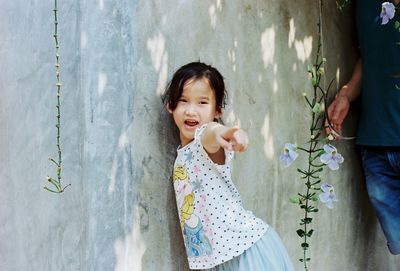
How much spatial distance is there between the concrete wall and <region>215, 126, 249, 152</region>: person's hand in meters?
0.43

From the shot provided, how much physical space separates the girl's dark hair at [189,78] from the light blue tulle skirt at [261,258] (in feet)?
2.00

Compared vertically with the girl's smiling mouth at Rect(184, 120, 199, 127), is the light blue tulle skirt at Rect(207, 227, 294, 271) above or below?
below

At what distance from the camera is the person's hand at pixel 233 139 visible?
2.32 metres

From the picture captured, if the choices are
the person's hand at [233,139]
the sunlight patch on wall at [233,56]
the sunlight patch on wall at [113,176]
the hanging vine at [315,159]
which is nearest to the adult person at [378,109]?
the hanging vine at [315,159]

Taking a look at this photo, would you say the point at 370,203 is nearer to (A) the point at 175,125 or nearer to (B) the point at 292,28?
(B) the point at 292,28

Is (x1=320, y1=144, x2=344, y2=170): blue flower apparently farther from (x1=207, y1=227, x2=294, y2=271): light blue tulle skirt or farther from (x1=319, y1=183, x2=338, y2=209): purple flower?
(x1=207, y1=227, x2=294, y2=271): light blue tulle skirt

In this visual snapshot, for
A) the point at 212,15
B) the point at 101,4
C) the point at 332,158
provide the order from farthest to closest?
the point at 332,158 → the point at 212,15 → the point at 101,4

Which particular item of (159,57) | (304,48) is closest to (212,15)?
(159,57)

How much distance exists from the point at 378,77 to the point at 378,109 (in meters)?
0.18

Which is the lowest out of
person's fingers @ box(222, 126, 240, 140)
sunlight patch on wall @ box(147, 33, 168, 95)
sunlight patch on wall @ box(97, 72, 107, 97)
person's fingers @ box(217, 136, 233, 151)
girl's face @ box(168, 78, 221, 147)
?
person's fingers @ box(217, 136, 233, 151)

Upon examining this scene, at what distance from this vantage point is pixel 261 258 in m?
2.73

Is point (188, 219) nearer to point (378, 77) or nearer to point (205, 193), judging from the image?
point (205, 193)

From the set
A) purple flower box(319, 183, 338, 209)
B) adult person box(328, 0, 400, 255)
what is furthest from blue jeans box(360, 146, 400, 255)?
purple flower box(319, 183, 338, 209)

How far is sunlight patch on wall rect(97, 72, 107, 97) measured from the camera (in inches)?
99.2
